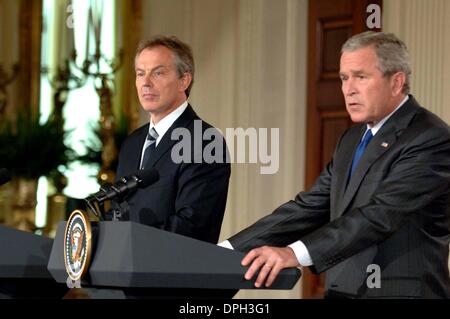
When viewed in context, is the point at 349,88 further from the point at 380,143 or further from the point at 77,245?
the point at 77,245

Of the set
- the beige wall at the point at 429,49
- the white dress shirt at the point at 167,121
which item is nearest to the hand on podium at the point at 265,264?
the white dress shirt at the point at 167,121

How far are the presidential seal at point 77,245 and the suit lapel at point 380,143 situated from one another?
814mm

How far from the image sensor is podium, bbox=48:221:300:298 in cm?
275

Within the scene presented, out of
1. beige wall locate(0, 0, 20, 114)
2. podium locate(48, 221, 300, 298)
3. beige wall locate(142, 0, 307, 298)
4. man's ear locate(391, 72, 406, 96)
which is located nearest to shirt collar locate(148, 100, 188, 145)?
man's ear locate(391, 72, 406, 96)

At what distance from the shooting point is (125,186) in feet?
10.1

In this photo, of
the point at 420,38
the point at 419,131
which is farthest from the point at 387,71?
the point at 420,38

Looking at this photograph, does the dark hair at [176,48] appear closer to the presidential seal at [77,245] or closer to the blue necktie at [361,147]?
the blue necktie at [361,147]

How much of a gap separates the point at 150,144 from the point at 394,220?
43.4 inches

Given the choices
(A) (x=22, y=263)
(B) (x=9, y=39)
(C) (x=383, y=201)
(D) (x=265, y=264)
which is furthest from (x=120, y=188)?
(B) (x=9, y=39)

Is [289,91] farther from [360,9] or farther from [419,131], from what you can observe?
[419,131]

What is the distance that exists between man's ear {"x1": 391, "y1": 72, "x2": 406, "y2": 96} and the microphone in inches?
30.0

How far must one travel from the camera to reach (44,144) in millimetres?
7988

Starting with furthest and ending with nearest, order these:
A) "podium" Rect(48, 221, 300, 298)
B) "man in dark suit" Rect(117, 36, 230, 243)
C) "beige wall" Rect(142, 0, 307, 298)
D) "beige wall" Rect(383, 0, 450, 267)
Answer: "beige wall" Rect(142, 0, 307, 298)
"beige wall" Rect(383, 0, 450, 267)
"man in dark suit" Rect(117, 36, 230, 243)
"podium" Rect(48, 221, 300, 298)

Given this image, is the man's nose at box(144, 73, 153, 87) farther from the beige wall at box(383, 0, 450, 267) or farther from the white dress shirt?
→ the beige wall at box(383, 0, 450, 267)
